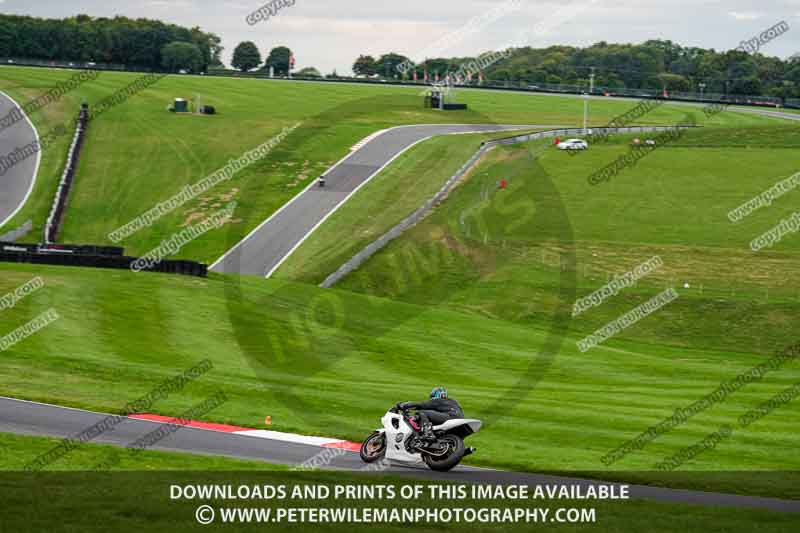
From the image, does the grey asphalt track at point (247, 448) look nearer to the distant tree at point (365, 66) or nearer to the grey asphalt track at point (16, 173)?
the grey asphalt track at point (16, 173)

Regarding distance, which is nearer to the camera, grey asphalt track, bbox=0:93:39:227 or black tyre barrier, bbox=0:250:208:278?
black tyre barrier, bbox=0:250:208:278

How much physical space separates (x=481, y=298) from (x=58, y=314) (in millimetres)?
21961

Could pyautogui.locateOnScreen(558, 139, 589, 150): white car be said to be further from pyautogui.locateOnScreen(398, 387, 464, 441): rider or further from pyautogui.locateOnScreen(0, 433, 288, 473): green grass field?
pyautogui.locateOnScreen(0, 433, 288, 473): green grass field

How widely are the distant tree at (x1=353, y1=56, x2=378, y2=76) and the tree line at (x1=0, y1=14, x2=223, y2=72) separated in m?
34.1

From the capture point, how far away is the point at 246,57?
195000mm

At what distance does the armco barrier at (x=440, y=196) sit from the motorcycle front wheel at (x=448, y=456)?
33.7m

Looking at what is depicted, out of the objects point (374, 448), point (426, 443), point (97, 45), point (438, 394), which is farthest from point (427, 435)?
point (97, 45)

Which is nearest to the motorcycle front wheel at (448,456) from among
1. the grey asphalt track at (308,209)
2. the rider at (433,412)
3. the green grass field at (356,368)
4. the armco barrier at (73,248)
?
the rider at (433,412)

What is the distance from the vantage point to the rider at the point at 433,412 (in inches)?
798

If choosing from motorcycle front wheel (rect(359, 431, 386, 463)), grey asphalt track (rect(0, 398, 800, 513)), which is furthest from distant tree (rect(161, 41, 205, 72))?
motorcycle front wheel (rect(359, 431, 386, 463))

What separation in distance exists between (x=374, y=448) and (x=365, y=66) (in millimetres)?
179602

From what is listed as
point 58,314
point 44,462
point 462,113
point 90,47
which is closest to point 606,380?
point 58,314

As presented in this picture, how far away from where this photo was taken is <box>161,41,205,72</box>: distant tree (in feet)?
533

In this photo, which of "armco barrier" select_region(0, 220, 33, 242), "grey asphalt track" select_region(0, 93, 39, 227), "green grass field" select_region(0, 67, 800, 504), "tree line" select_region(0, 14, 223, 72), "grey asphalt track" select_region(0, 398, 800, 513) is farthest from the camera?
"tree line" select_region(0, 14, 223, 72)
